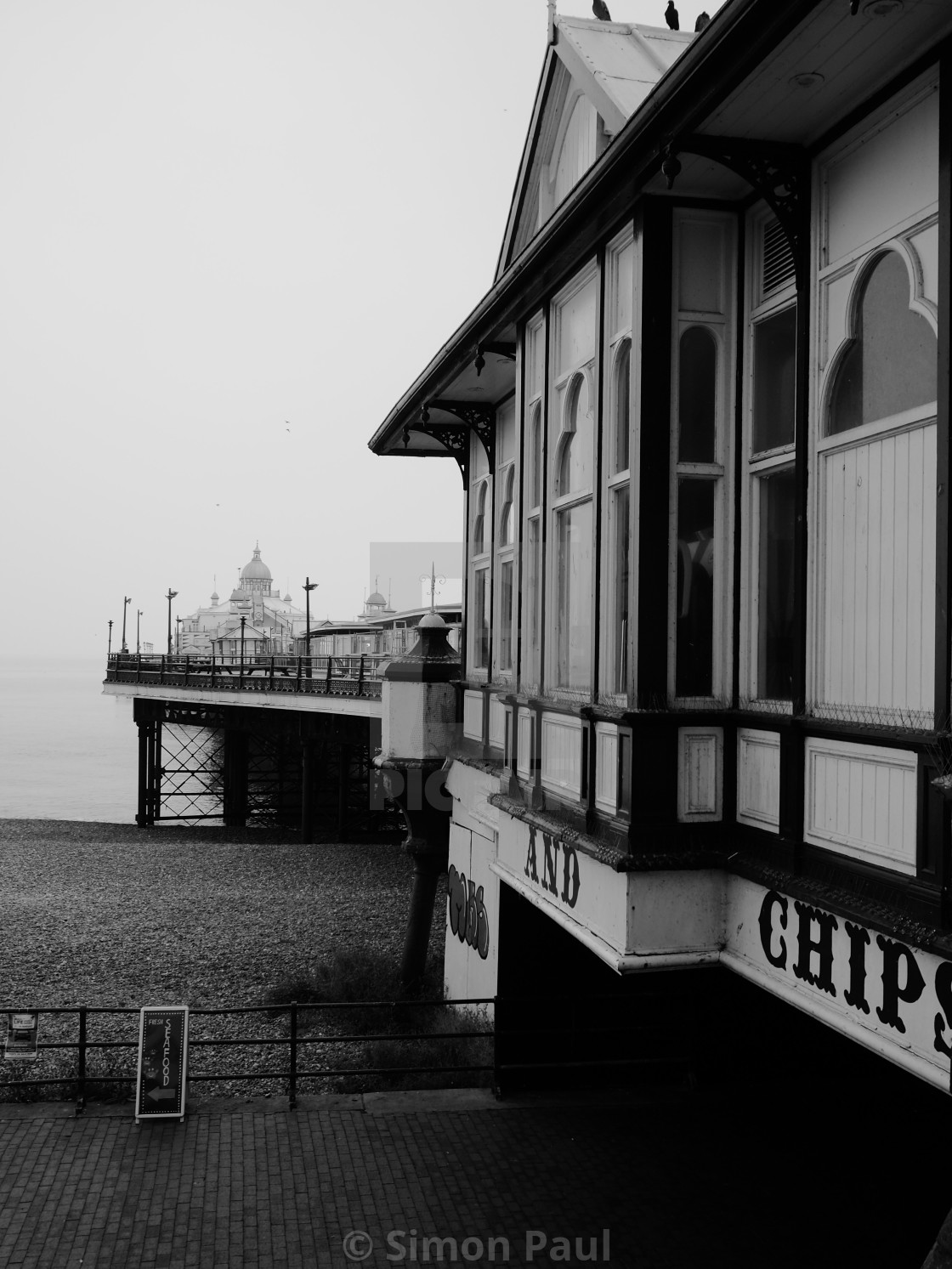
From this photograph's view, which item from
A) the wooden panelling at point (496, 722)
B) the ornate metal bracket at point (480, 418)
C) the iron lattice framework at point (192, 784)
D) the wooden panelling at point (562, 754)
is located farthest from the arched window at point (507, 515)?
the iron lattice framework at point (192, 784)

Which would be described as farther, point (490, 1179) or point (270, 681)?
point (270, 681)

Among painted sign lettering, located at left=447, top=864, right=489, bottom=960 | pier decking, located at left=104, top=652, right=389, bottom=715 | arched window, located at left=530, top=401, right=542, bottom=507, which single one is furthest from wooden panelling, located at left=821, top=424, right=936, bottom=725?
pier decking, located at left=104, top=652, right=389, bottom=715

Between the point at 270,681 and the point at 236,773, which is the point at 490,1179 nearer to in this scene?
the point at 270,681

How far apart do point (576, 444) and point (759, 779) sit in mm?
2889

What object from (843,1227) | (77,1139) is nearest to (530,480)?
(843,1227)

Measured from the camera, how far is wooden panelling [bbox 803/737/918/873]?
178 inches

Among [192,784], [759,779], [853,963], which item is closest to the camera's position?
[853,963]

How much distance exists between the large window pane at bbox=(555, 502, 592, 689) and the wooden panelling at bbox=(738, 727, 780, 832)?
1.62 metres

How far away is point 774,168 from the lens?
546 cm

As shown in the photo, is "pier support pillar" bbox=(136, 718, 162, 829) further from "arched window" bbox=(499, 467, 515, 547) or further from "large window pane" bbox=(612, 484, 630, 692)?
"large window pane" bbox=(612, 484, 630, 692)

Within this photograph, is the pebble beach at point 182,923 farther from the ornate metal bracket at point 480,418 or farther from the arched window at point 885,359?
the arched window at point 885,359

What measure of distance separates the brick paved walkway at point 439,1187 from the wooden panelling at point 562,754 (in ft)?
9.50

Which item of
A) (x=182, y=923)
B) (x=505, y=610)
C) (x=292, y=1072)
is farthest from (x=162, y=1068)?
(x=182, y=923)

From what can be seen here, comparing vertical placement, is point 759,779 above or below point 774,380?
below
